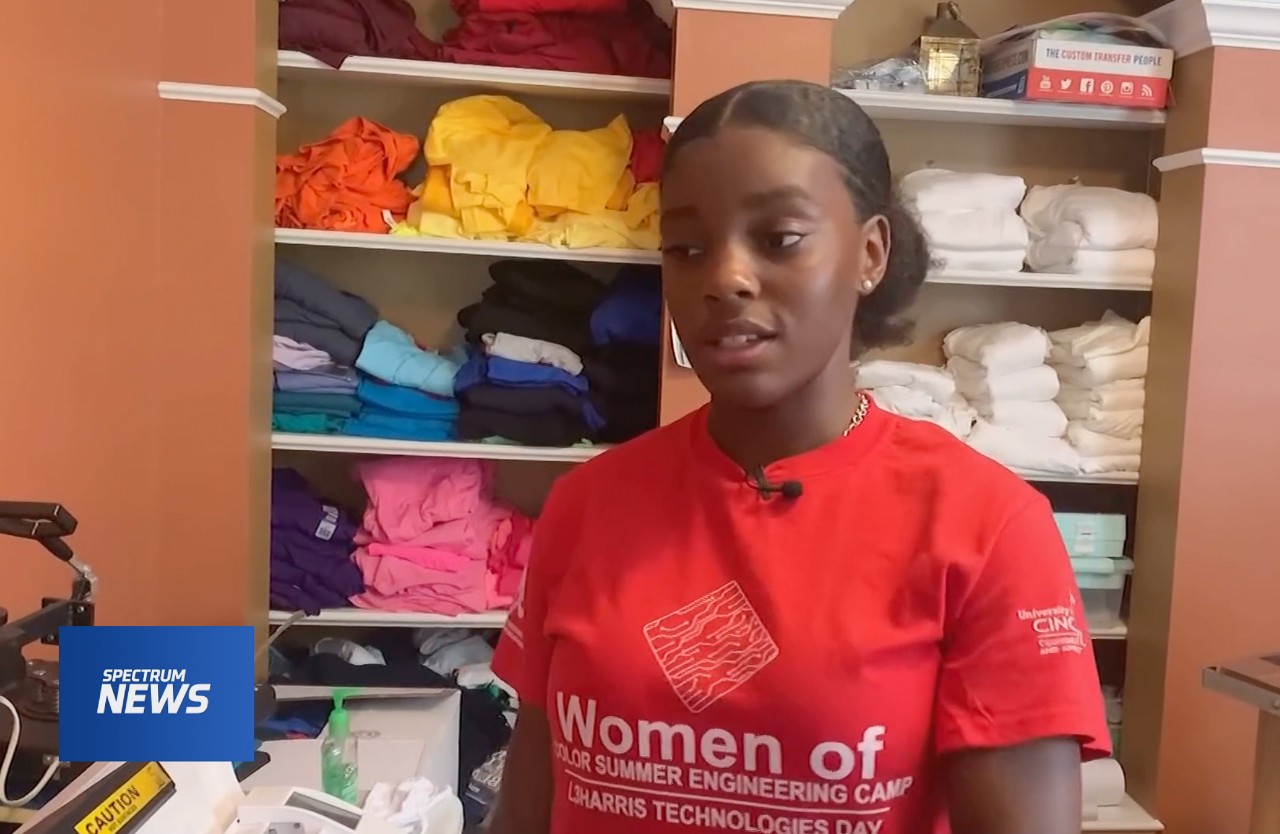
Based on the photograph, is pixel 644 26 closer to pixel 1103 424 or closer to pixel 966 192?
pixel 966 192

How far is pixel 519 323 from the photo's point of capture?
2350mm

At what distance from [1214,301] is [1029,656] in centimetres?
179

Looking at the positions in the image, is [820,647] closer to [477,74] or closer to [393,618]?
[393,618]

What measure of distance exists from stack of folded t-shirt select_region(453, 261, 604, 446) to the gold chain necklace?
1.43 metres

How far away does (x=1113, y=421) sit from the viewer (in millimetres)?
2395

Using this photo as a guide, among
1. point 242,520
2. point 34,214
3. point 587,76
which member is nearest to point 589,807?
point 34,214

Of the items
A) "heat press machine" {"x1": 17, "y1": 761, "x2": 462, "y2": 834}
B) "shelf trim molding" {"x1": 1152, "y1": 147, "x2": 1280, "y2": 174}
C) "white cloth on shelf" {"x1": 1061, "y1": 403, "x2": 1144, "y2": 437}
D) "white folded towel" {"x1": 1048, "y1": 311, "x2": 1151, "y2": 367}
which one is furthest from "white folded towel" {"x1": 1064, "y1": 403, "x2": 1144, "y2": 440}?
"heat press machine" {"x1": 17, "y1": 761, "x2": 462, "y2": 834}

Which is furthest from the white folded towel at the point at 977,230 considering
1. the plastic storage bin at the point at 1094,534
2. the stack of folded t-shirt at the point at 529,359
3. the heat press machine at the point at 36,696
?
the heat press machine at the point at 36,696

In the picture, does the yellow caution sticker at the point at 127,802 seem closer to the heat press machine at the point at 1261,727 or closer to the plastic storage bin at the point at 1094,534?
the heat press machine at the point at 1261,727

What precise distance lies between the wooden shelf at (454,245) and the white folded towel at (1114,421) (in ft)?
3.24

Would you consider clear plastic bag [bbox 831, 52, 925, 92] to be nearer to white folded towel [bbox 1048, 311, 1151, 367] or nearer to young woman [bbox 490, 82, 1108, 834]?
white folded towel [bbox 1048, 311, 1151, 367]

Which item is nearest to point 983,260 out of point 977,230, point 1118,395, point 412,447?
point 977,230

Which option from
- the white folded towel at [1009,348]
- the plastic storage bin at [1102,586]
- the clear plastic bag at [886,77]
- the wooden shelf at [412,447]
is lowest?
the plastic storage bin at [1102,586]

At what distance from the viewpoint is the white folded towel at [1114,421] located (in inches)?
94.2
